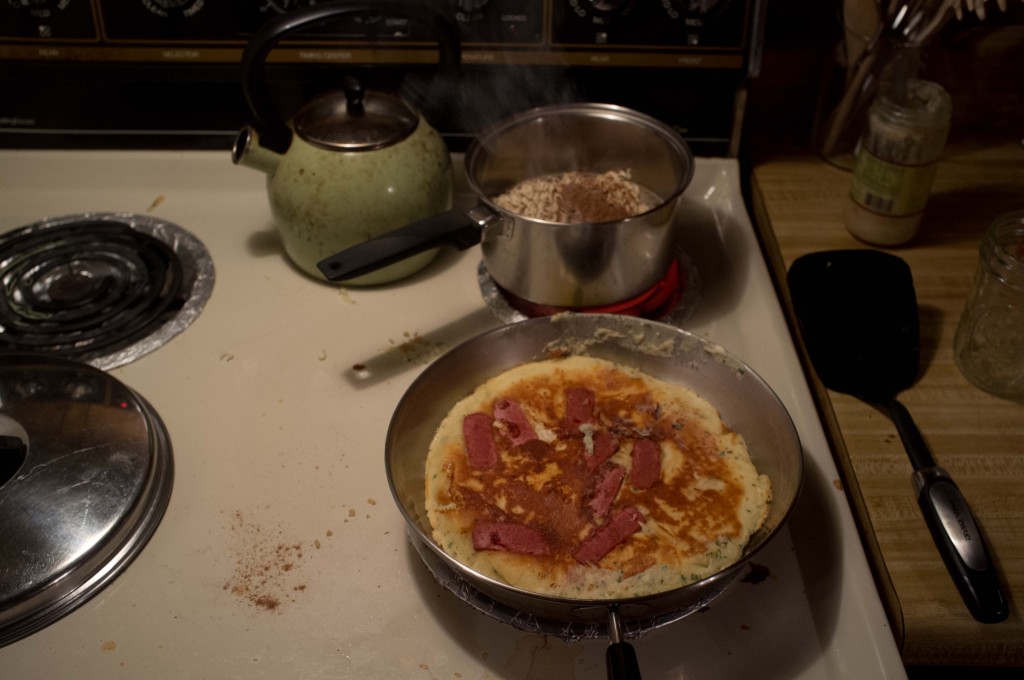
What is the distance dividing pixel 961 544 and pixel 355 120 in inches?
32.2

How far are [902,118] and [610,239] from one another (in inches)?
15.3

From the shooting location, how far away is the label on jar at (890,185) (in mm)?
1004

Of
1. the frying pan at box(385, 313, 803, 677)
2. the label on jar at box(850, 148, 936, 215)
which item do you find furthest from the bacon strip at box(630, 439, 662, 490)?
the label on jar at box(850, 148, 936, 215)

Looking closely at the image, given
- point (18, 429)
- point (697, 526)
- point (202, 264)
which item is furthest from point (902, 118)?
point (18, 429)

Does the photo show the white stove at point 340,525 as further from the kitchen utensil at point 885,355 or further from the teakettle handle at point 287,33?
the teakettle handle at point 287,33

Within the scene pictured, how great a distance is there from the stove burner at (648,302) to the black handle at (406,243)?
138mm

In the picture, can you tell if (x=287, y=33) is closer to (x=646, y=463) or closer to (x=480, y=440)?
(x=480, y=440)

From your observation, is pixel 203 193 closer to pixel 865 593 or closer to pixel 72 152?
pixel 72 152

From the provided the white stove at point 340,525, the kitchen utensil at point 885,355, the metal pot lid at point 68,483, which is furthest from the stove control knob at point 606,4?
the metal pot lid at point 68,483

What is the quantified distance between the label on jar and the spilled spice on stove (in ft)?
2.65

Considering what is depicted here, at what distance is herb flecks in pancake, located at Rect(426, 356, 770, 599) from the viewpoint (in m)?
0.76

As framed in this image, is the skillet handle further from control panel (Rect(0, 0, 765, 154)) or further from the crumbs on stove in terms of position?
control panel (Rect(0, 0, 765, 154))

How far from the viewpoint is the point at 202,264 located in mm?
1129

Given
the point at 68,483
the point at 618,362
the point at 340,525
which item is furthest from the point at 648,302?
the point at 68,483
